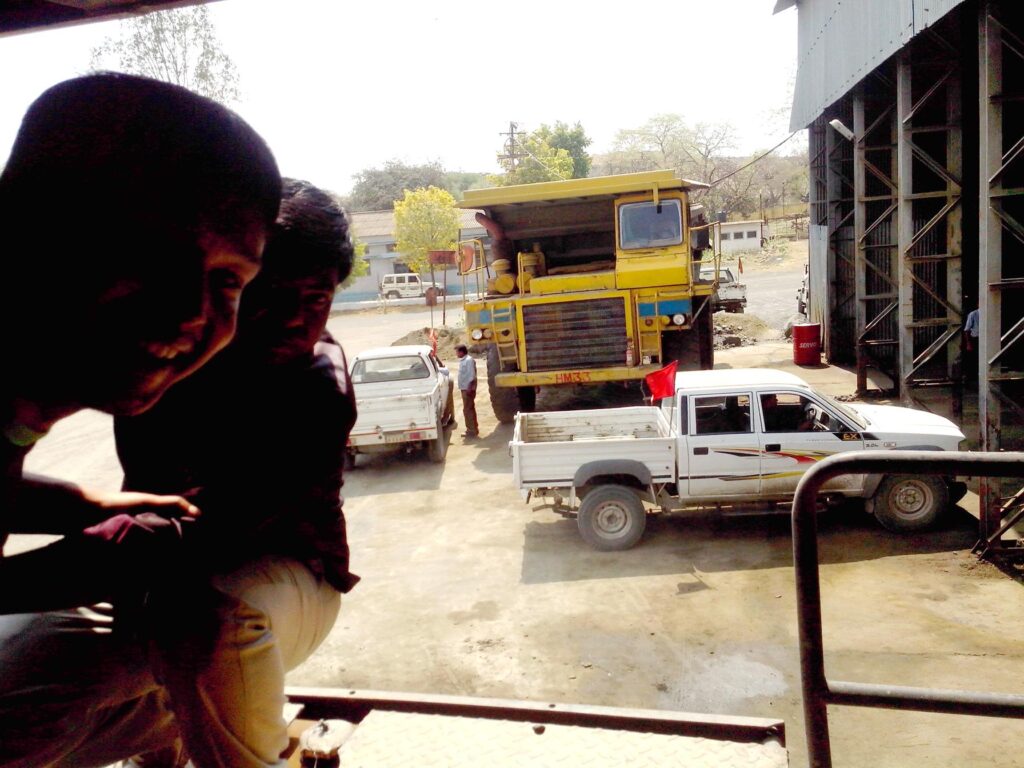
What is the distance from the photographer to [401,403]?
1134cm

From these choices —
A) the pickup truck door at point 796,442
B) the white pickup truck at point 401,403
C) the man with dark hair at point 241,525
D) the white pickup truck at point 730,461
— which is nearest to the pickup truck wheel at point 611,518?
the white pickup truck at point 730,461

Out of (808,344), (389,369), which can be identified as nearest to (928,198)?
(808,344)

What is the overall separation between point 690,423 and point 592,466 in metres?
1.05

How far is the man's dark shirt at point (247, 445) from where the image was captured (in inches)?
63.8

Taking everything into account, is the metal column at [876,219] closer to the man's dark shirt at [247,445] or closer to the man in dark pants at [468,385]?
the man in dark pants at [468,385]

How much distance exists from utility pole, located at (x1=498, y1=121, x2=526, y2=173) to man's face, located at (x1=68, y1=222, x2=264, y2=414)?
135ft

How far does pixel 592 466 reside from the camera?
8.11 m

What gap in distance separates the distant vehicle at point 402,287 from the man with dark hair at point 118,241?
40143mm

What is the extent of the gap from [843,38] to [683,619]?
35.8 ft

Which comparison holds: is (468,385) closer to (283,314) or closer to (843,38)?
(843,38)

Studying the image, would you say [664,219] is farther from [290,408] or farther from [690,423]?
[290,408]

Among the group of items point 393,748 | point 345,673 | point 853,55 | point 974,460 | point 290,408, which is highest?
point 853,55

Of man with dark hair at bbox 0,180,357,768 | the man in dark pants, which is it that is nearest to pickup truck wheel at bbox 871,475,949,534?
the man in dark pants

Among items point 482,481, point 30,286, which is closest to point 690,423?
point 482,481
